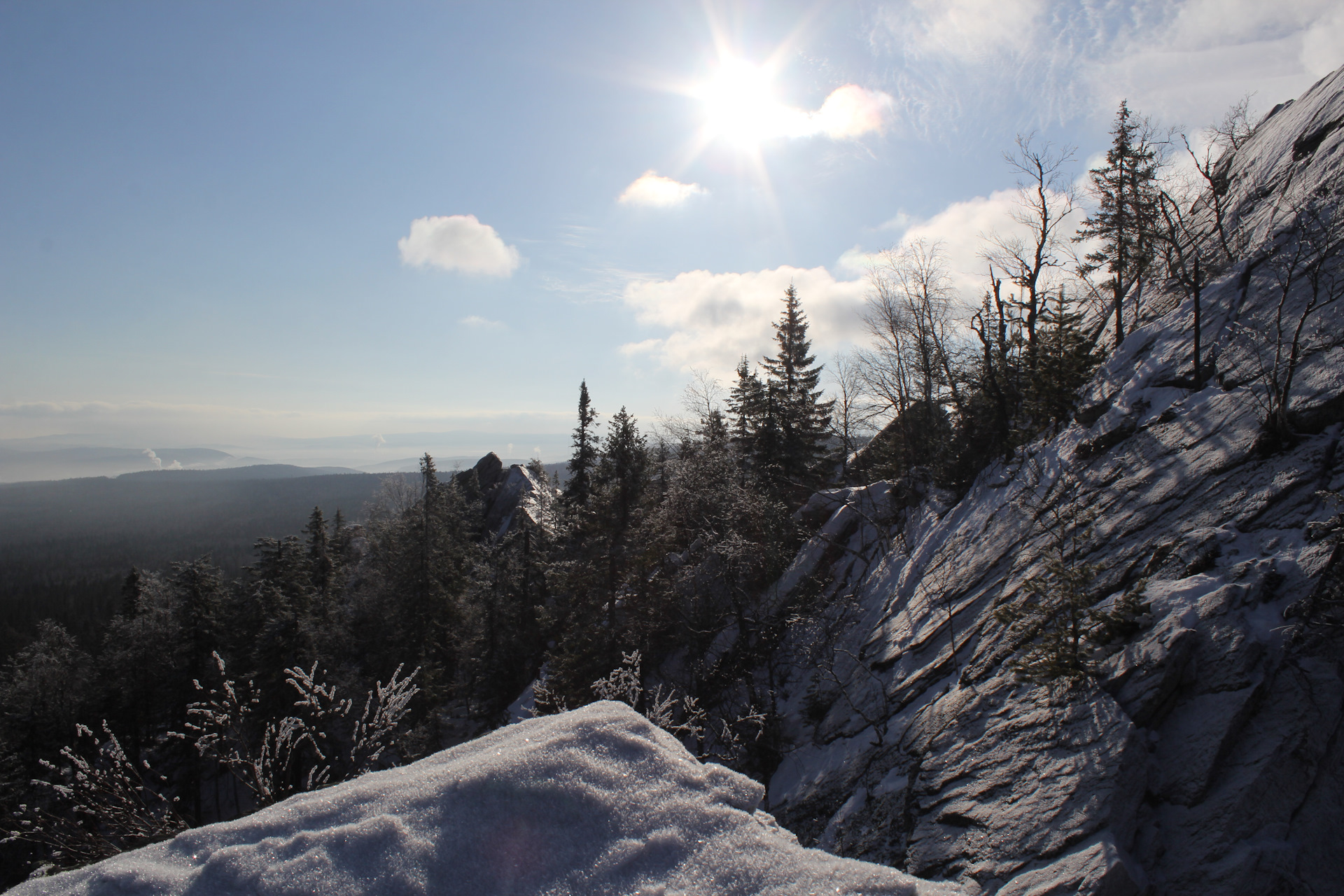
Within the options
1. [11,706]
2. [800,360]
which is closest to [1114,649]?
[800,360]

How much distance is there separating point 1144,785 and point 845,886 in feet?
15.7

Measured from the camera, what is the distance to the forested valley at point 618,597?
6.41 m

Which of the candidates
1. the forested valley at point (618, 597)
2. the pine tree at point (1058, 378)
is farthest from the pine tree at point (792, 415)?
the pine tree at point (1058, 378)

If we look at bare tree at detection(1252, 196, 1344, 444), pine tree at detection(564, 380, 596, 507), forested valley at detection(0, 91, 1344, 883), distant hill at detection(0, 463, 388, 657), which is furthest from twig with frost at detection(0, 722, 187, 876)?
distant hill at detection(0, 463, 388, 657)

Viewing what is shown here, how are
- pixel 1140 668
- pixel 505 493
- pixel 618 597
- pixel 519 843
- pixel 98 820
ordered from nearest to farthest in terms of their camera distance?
1. pixel 519 843
2. pixel 98 820
3. pixel 1140 668
4. pixel 618 597
5. pixel 505 493

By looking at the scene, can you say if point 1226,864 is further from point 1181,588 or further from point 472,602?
point 472,602

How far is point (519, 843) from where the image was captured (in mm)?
1941

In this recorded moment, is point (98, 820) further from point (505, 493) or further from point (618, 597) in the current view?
point (505, 493)

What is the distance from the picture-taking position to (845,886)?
5.90ft

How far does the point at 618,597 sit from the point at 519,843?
56.4ft

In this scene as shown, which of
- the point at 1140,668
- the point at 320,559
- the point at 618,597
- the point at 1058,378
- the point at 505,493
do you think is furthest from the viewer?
the point at 505,493

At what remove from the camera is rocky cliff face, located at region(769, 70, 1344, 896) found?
168 inches

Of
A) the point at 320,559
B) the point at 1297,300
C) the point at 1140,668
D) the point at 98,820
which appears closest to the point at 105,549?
Answer: the point at 320,559

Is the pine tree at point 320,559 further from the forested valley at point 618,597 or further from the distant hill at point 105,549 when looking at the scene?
the distant hill at point 105,549
